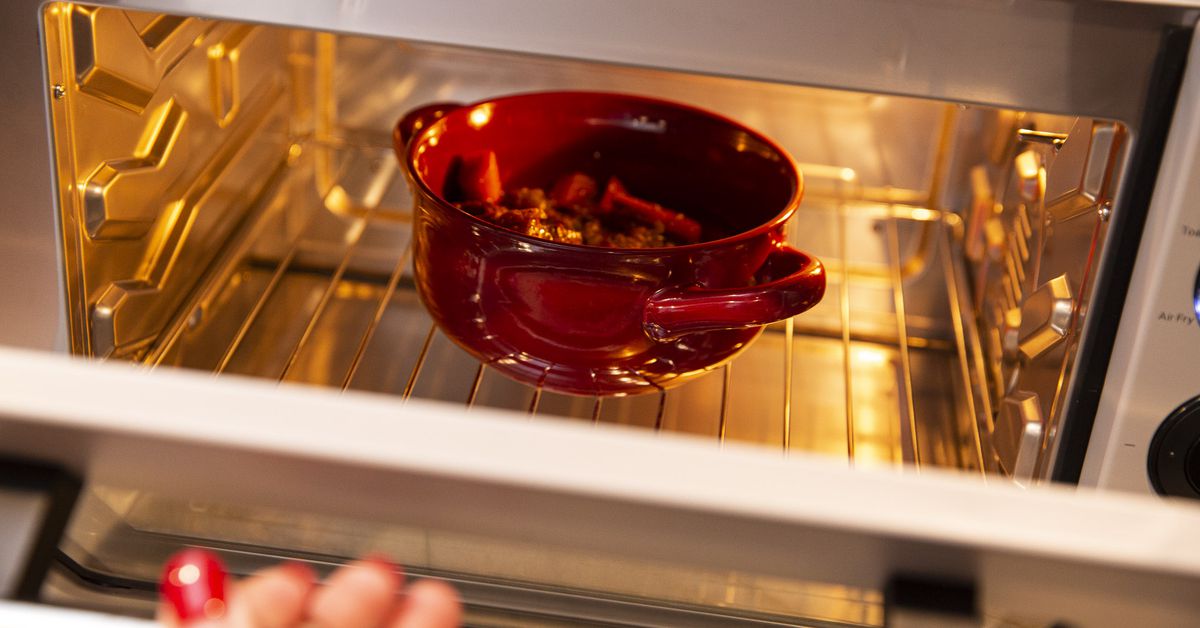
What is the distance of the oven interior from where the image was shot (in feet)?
1.86

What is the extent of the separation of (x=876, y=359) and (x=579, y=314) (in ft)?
1.31

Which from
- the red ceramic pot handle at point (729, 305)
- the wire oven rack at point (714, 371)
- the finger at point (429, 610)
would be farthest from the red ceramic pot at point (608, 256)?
the finger at point (429, 610)

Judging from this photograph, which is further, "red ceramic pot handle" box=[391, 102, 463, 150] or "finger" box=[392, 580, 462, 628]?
"red ceramic pot handle" box=[391, 102, 463, 150]

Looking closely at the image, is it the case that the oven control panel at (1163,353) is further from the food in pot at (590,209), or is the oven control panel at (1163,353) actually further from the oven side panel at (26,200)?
the oven side panel at (26,200)

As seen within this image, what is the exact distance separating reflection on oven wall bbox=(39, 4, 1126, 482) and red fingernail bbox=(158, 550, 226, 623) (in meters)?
0.33

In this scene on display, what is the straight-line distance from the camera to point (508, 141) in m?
0.79

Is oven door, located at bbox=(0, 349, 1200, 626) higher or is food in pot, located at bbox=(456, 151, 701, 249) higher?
food in pot, located at bbox=(456, 151, 701, 249)

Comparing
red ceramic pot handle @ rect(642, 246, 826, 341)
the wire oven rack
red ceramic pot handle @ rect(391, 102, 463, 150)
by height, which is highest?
red ceramic pot handle @ rect(391, 102, 463, 150)

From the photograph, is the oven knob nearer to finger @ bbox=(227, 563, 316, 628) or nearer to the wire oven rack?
the wire oven rack

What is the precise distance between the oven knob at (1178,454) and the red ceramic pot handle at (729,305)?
19 centimetres

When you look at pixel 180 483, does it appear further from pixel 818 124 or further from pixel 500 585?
pixel 818 124

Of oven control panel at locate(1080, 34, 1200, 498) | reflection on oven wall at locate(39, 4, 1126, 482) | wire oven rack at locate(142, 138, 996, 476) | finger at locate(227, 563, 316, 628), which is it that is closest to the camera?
finger at locate(227, 563, 316, 628)

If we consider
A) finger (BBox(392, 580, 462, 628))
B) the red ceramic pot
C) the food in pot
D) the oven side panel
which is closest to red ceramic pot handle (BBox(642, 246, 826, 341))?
the red ceramic pot

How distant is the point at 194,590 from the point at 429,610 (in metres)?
0.08
